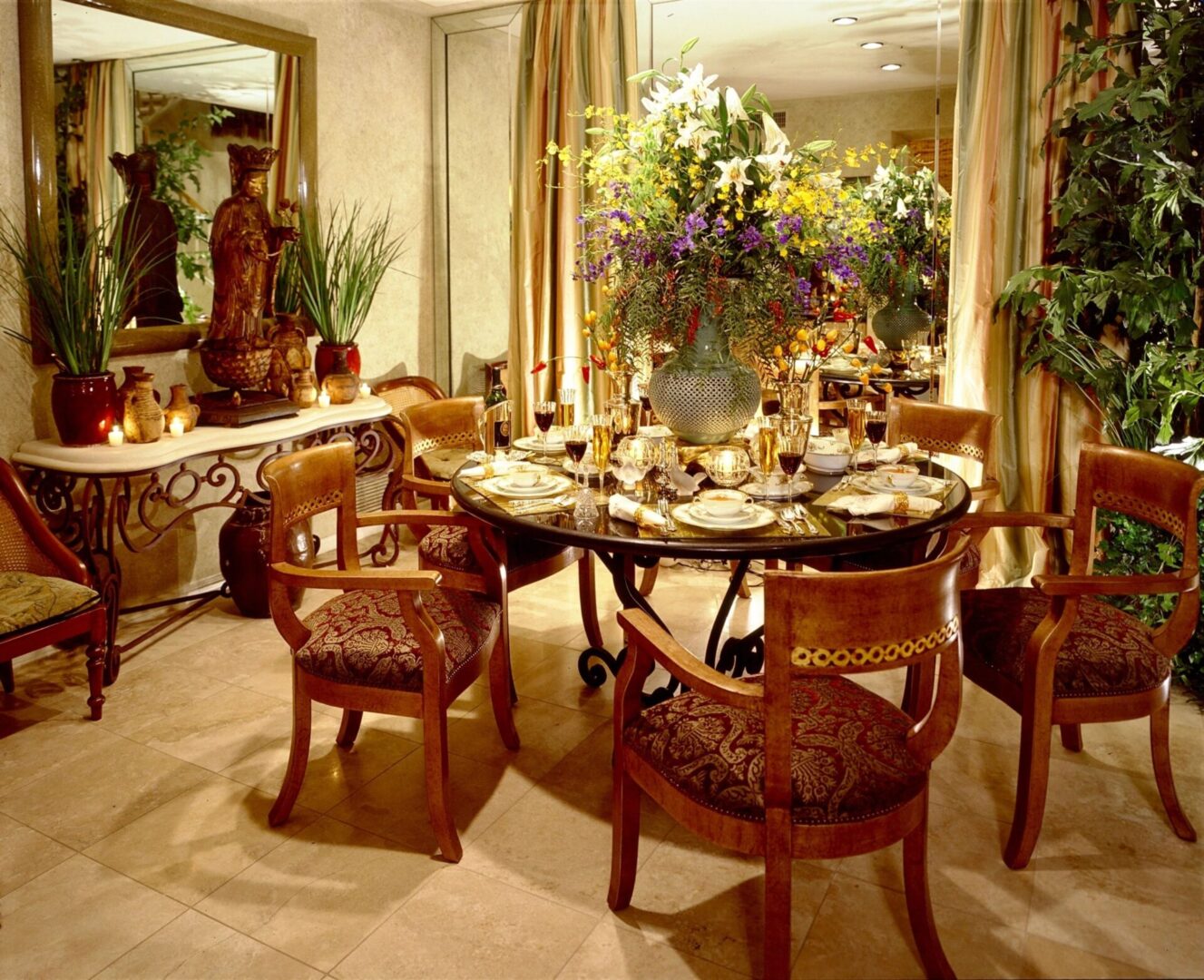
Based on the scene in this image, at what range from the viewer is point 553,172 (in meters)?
4.82

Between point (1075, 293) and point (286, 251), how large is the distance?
3.02 m

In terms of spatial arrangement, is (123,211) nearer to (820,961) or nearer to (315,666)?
(315,666)

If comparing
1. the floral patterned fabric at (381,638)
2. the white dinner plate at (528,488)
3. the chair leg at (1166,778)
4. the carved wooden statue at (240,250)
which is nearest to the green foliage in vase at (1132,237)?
the chair leg at (1166,778)

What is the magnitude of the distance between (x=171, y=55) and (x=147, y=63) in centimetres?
13

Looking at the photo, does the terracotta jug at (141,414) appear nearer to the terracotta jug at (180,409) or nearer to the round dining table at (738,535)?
the terracotta jug at (180,409)

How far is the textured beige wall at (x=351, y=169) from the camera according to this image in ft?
11.1

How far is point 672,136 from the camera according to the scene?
8.82ft

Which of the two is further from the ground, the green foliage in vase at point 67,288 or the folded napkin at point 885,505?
the green foliage in vase at point 67,288

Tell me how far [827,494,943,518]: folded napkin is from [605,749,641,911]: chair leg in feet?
2.58

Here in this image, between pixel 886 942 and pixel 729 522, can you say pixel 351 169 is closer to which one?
pixel 729 522

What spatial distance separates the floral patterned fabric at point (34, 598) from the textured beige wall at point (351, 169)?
676 millimetres

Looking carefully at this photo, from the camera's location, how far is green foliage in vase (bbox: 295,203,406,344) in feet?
14.0

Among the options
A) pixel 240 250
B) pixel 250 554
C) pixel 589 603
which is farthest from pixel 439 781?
pixel 240 250

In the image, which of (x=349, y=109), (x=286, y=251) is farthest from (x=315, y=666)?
(x=349, y=109)
